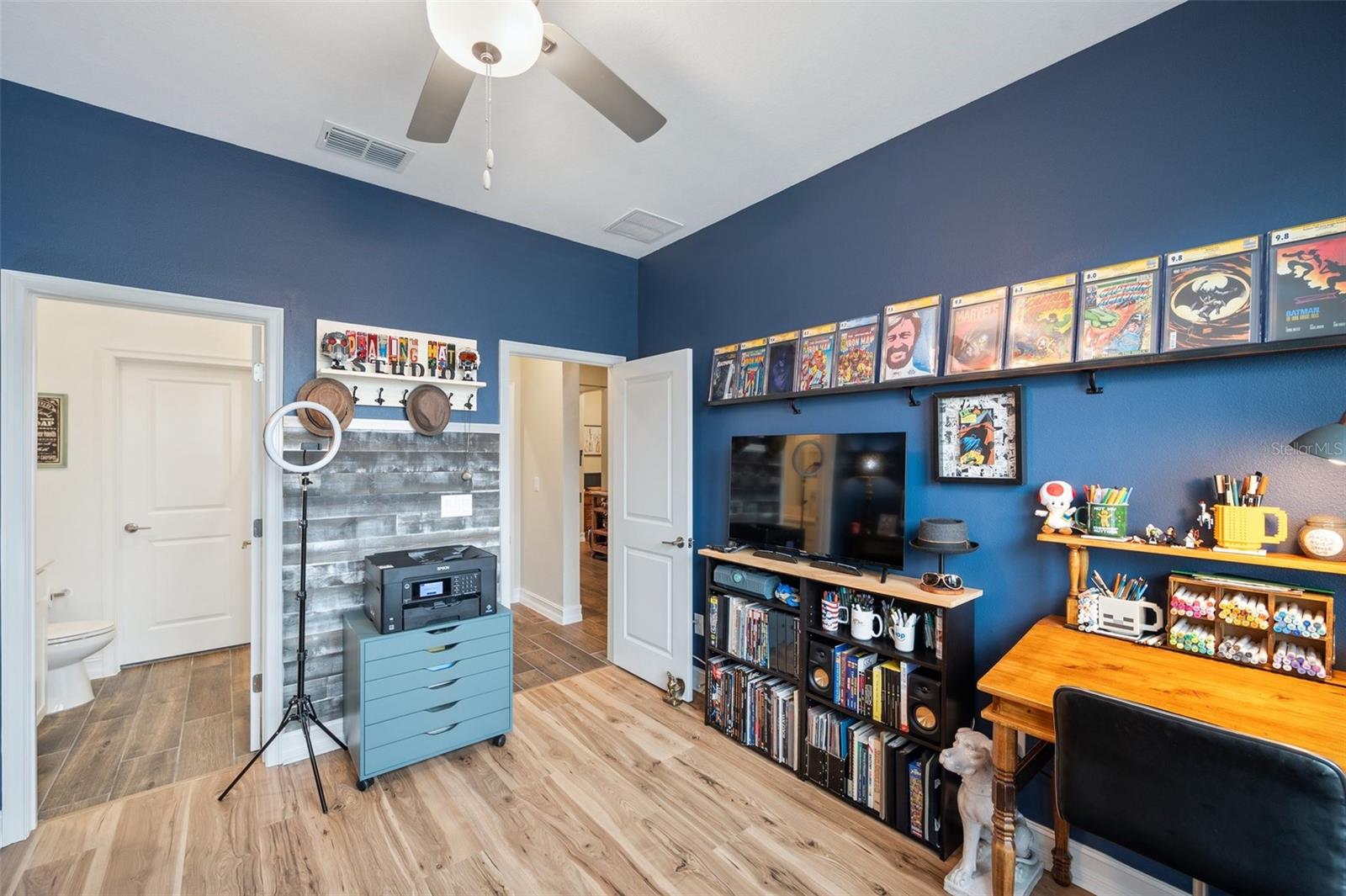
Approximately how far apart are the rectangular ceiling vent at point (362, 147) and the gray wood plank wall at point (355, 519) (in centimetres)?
131

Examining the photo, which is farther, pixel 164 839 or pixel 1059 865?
pixel 164 839

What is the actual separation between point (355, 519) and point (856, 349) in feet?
8.51

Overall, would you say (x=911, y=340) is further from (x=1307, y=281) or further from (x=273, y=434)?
(x=273, y=434)

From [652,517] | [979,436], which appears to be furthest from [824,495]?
[652,517]

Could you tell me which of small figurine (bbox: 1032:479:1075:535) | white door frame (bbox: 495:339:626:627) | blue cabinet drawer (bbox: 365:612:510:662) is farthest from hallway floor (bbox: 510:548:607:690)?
small figurine (bbox: 1032:479:1075:535)

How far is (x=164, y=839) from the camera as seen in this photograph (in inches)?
79.7

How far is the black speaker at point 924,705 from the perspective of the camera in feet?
6.50

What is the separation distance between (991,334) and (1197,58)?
958 mm

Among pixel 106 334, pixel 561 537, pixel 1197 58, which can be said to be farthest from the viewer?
pixel 561 537

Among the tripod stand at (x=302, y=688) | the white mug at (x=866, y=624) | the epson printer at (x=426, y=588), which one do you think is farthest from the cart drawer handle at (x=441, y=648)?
the white mug at (x=866, y=624)

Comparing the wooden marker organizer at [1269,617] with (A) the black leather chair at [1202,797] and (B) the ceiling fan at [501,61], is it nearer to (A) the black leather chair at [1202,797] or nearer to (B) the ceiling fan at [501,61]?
(A) the black leather chair at [1202,797]


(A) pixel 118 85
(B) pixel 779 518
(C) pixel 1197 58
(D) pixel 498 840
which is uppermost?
(A) pixel 118 85

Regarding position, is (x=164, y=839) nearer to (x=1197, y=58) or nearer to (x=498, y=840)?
(x=498, y=840)

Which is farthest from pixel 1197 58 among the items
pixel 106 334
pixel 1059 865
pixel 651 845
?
pixel 106 334
